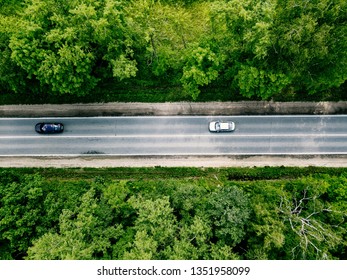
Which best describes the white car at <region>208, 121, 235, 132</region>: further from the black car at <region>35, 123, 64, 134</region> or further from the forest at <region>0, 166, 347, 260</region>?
the black car at <region>35, 123, 64, 134</region>

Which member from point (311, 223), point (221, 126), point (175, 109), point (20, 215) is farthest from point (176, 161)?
point (20, 215)

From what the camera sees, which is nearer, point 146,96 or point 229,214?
point 229,214

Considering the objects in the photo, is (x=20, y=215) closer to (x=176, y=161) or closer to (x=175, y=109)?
(x=176, y=161)

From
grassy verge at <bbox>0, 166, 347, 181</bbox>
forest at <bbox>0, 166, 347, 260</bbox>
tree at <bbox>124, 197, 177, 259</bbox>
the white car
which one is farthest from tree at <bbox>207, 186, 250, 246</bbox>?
the white car

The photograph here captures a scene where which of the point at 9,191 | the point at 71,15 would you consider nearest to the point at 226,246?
the point at 9,191

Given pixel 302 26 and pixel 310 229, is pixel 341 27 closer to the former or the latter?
pixel 302 26

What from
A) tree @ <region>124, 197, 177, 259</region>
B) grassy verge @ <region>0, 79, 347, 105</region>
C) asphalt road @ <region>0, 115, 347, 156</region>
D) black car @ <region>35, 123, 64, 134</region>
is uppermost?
grassy verge @ <region>0, 79, 347, 105</region>

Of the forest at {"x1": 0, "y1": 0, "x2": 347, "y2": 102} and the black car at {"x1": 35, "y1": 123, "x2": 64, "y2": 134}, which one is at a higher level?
the forest at {"x1": 0, "y1": 0, "x2": 347, "y2": 102}
